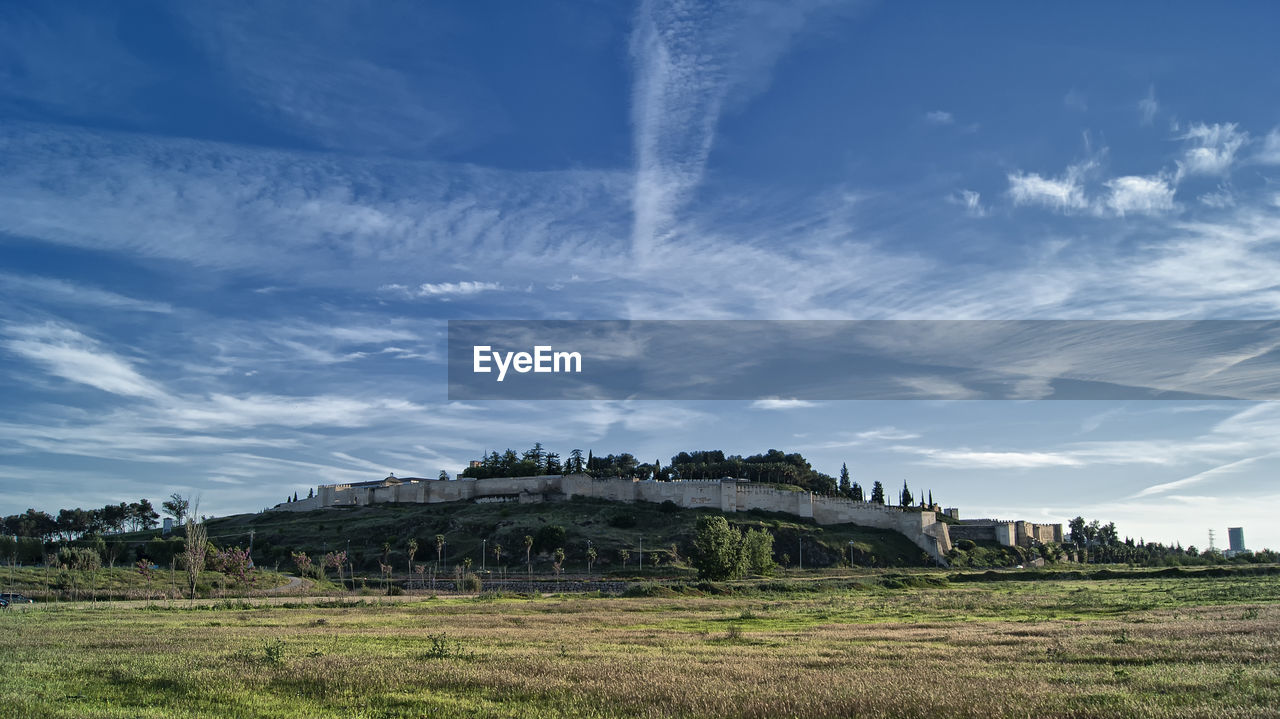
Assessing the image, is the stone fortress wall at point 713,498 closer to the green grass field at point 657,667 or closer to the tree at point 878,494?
the tree at point 878,494

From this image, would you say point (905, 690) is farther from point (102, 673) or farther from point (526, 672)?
point (102, 673)

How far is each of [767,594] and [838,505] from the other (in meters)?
90.5

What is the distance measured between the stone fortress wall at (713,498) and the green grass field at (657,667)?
112627 mm

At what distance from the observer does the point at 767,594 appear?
2662 inches

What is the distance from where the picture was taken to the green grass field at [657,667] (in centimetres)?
1527

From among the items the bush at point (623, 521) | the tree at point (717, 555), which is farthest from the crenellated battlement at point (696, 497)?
the tree at point (717, 555)

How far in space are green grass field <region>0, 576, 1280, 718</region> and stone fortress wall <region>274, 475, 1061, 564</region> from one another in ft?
370

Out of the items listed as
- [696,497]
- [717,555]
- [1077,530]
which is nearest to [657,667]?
[717,555]

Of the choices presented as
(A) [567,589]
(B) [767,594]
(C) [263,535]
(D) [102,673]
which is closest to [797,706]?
(D) [102,673]

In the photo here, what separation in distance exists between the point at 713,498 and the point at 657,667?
448 ft

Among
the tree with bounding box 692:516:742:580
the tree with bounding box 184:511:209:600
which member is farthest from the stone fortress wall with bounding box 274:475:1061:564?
the tree with bounding box 184:511:209:600

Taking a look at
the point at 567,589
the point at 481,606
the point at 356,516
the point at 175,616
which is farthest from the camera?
the point at 356,516

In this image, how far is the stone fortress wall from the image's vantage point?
14750cm

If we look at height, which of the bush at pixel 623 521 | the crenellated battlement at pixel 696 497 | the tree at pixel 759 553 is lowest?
the tree at pixel 759 553
